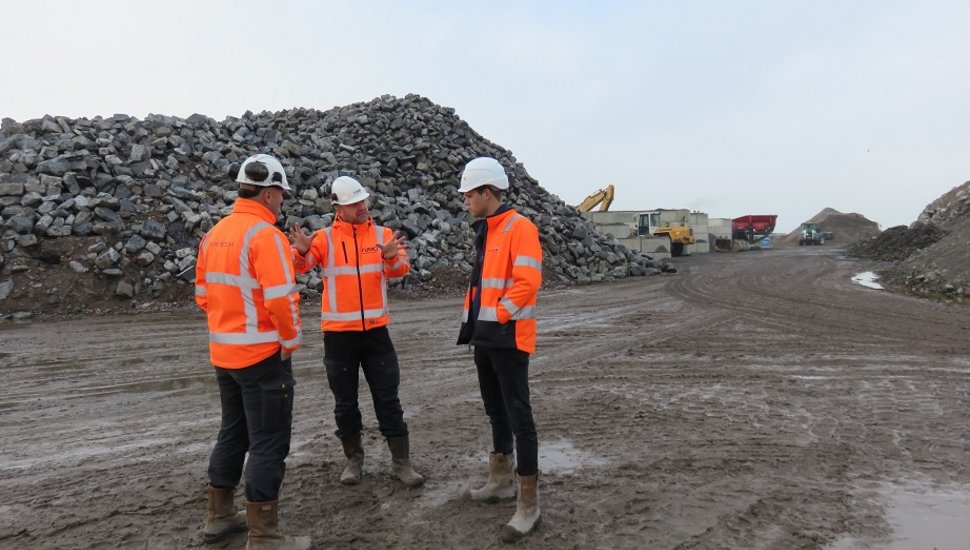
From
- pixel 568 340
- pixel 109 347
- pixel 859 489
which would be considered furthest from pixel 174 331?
pixel 859 489

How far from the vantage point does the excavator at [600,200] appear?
3459 centimetres

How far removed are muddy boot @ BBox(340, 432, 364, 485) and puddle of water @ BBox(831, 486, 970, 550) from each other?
118 inches

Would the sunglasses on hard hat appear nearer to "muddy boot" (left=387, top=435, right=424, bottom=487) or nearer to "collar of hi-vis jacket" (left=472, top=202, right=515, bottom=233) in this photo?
"collar of hi-vis jacket" (left=472, top=202, right=515, bottom=233)

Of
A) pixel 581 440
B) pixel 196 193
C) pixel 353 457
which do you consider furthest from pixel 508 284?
pixel 196 193

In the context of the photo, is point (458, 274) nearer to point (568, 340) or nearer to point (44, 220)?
point (568, 340)

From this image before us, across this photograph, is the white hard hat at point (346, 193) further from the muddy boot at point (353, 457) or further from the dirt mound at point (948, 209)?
the dirt mound at point (948, 209)

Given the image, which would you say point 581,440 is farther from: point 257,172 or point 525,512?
point 257,172

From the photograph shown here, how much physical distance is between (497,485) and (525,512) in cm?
46

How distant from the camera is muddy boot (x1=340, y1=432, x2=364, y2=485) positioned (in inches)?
171

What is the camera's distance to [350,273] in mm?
4223

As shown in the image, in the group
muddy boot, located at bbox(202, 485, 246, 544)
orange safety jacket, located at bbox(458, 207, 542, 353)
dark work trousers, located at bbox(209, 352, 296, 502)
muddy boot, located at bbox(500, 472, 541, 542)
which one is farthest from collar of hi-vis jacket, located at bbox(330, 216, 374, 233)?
muddy boot, located at bbox(500, 472, 541, 542)

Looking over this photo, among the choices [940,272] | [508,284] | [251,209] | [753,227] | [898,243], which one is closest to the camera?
[251,209]

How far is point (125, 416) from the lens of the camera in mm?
6262

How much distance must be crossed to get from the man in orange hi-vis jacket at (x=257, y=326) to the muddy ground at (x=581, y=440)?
52cm
